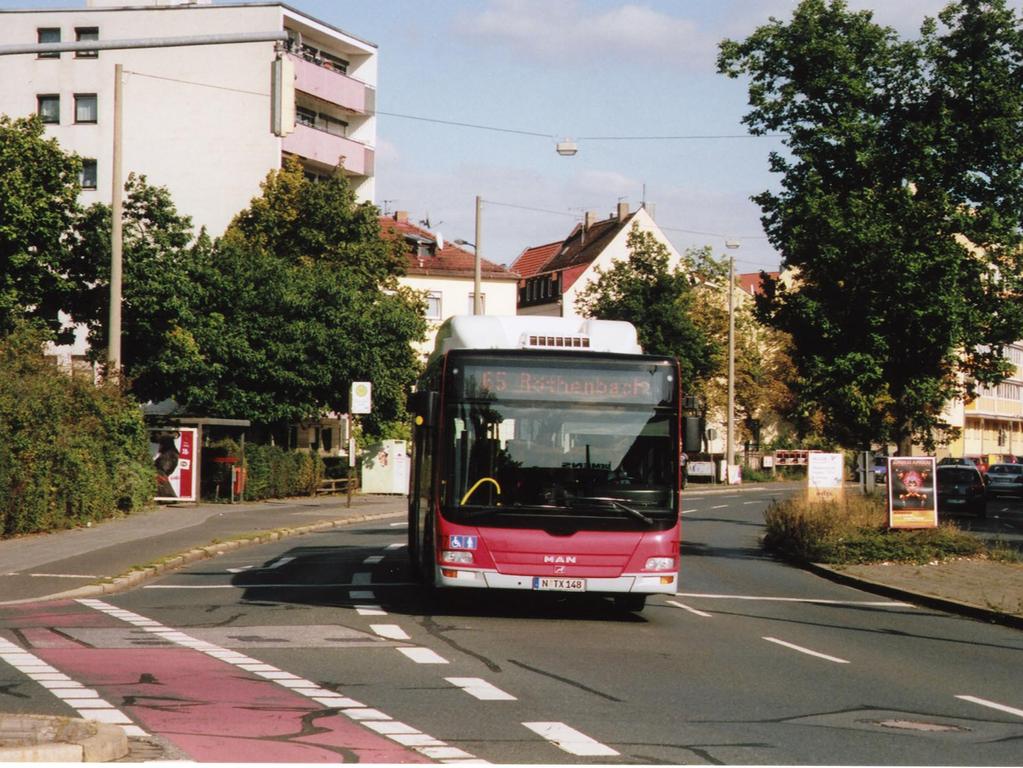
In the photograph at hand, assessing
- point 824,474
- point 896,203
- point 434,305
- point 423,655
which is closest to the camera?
point 423,655

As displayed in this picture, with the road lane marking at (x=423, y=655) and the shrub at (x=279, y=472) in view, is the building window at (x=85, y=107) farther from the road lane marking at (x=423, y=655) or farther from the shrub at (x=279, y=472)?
the road lane marking at (x=423, y=655)

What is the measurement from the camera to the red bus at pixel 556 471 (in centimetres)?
1559

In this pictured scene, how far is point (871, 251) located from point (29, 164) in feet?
73.7

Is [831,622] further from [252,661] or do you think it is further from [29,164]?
[29,164]

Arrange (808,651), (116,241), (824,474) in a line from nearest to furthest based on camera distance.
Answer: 1. (808,651)
2. (824,474)
3. (116,241)

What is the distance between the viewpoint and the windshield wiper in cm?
1570

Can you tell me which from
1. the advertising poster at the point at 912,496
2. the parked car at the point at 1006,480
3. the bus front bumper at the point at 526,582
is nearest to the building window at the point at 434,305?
the parked car at the point at 1006,480

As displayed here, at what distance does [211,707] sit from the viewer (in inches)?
381

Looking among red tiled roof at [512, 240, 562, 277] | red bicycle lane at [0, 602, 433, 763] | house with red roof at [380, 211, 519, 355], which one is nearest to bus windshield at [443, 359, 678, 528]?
red bicycle lane at [0, 602, 433, 763]

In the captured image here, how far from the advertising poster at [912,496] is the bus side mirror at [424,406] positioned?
11.0 metres

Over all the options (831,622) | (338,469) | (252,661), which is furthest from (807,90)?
(338,469)

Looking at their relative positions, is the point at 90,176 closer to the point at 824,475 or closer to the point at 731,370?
the point at 731,370

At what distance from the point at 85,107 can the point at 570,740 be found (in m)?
62.6

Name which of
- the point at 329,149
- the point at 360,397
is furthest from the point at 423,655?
the point at 329,149
